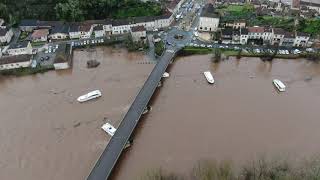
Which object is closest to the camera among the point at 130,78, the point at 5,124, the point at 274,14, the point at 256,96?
the point at 5,124

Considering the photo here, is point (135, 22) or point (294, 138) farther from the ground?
point (135, 22)

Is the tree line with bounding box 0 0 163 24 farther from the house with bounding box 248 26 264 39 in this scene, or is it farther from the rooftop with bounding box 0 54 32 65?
the house with bounding box 248 26 264 39

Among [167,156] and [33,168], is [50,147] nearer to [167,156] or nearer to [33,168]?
[33,168]

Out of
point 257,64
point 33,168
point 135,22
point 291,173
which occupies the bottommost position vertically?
point 33,168

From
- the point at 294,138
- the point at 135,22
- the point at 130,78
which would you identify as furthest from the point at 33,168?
the point at 135,22

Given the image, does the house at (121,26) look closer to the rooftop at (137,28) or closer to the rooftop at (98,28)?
the rooftop at (137,28)

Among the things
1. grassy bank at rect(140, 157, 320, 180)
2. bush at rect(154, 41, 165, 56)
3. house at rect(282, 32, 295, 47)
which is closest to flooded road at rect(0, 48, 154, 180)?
bush at rect(154, 41, 165, 56)
